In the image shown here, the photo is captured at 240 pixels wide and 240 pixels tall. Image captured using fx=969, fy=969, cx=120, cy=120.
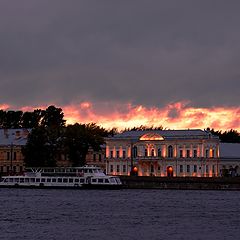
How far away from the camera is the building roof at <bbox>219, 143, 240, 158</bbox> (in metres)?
158

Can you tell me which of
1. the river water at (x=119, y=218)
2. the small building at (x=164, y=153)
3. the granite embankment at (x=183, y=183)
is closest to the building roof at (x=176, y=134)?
the small building at (x=164, y=153)

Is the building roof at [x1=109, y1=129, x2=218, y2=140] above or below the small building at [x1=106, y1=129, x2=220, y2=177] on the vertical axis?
above

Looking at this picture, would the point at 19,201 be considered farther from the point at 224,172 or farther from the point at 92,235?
the point at 224,172

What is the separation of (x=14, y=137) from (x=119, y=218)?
102 meters

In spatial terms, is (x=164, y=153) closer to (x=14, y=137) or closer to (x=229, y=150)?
(x=229, y=150)

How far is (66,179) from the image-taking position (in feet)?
443

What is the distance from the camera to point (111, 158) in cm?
15988

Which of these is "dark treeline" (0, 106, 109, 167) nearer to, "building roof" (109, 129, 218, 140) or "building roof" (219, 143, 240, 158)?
"building roof" (109, 129, 218, 140)

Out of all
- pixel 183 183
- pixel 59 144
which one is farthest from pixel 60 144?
pixel 183 183

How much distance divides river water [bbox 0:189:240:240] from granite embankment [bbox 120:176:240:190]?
87.7 feet

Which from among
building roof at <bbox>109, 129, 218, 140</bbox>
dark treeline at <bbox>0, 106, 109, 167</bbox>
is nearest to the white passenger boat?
dark treeline at <bbox>0, 106, 109, 167</bbox>

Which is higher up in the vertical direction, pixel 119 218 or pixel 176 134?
pixel 176 134

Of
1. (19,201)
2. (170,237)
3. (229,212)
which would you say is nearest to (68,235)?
(170,237)

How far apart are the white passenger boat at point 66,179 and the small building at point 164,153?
851 inches
